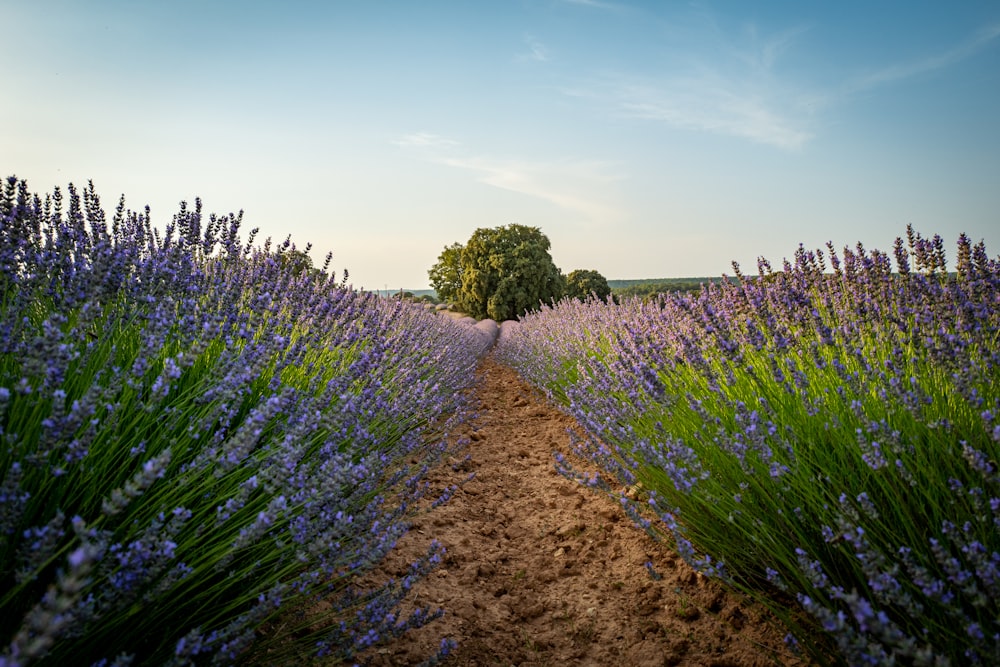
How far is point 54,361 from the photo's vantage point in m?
1.17

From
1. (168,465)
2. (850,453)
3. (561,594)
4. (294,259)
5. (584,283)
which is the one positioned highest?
(584,283)

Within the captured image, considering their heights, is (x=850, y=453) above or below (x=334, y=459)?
below

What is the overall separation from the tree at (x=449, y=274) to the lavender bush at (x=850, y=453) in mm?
31986

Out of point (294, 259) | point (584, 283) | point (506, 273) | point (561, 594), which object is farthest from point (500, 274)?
point (561, 594)

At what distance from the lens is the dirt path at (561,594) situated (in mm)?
1938

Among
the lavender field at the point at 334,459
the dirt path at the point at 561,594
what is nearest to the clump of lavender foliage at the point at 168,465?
the lavender field at the point at 334,459

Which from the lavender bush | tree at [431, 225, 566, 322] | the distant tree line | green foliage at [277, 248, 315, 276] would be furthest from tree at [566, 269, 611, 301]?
the lavender bush

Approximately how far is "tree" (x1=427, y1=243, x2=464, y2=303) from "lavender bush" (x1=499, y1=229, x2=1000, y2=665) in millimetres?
31986

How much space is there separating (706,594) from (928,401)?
3.91 ft

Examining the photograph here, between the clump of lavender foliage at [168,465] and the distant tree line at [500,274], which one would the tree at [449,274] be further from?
the clump of lavender foliage at [168,465]

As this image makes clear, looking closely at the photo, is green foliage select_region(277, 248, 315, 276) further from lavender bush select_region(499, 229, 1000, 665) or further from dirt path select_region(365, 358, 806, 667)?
lavender bush select_region(499, 229, 1000, 665)

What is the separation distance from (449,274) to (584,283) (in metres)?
9.45

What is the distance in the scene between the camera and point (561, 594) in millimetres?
2383

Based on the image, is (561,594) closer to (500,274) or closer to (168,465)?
(168,465)
